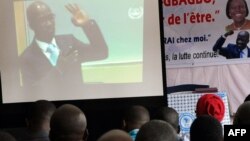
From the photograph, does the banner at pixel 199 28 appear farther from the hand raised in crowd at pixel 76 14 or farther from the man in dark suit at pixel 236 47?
the hand raised in crowd at pixel 76 14

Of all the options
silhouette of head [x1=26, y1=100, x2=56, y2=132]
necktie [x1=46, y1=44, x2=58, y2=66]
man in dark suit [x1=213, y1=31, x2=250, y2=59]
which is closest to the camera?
silhouette of head [x1=26, y1=100, x2=56, y2=132]

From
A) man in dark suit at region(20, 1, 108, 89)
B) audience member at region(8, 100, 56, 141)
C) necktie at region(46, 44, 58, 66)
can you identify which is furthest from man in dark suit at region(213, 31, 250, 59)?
audience member at region(8, 100, 56, 141)

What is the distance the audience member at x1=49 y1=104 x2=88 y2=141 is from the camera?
254 centimetres

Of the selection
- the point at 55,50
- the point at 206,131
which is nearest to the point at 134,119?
the point at 206,131

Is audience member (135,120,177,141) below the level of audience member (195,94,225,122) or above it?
above

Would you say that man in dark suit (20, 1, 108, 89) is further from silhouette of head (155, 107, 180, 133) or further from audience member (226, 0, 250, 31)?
silhouette of head (155, 107, 180, 133)

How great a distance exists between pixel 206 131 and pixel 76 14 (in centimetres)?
378

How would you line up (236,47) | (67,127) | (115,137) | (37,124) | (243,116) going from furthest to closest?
1. (236,47)
2. (37,124)
3. (67,127)
4. (243,116)
5. (115,137)

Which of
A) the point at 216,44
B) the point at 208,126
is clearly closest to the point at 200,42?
the point at 216,44

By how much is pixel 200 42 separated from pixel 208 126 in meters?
3.37

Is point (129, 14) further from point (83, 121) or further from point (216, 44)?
point (83, 121)

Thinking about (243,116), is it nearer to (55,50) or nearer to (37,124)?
(37,124)

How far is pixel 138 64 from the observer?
5.55 m

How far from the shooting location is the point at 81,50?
18.5 feet
